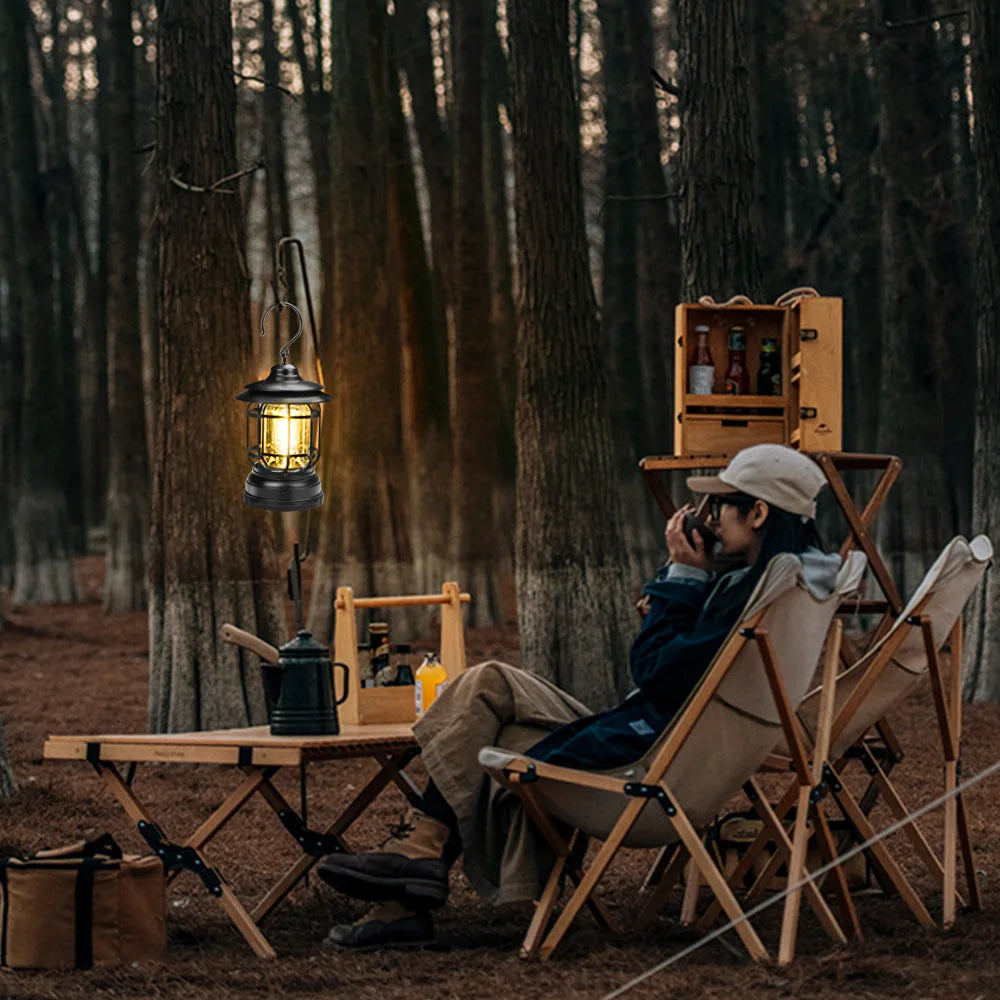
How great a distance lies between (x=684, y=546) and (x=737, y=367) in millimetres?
1957

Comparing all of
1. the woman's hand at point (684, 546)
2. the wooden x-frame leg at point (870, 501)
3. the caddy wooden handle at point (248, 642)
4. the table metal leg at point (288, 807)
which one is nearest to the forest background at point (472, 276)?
the caddy wooden handle at point (248, 642)

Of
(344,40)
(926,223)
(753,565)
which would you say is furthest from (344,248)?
(753,565)

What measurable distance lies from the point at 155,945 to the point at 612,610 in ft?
19.8

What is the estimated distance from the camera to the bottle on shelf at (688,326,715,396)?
23.3 feet

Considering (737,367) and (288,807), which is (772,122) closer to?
(737,367)

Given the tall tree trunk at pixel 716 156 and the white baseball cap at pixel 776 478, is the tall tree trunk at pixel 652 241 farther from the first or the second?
the white baseball cap at pixel 776 478

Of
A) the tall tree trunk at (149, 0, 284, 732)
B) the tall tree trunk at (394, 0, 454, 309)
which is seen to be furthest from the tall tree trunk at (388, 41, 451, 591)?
the tall tree trunk at (149, 0, 284, 732)

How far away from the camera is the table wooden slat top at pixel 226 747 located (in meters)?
5.38

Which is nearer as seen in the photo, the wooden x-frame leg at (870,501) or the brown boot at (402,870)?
the brown boot at (402,870)

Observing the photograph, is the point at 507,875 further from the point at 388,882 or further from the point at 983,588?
the point at 983,588

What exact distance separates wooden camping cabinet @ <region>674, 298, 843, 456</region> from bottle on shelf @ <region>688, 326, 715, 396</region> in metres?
0.03

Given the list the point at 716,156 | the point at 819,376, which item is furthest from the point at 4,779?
Result: the point at 716,156

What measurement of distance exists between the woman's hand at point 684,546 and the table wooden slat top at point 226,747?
1.07 metres

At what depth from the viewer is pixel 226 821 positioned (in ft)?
→ 18.7
